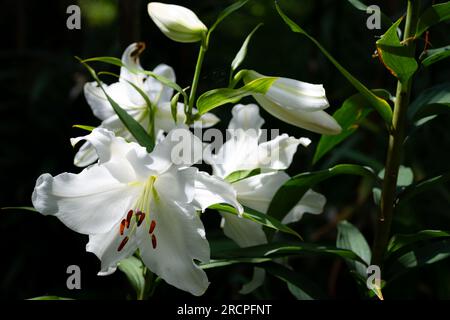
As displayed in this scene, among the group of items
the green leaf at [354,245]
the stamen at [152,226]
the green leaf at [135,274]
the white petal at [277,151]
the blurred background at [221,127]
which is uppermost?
the white petal at [277,151]

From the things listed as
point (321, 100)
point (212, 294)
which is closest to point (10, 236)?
point (212, 294)

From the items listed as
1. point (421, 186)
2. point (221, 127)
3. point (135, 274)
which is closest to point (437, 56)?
point (421, 186)

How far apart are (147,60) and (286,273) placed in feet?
3.89

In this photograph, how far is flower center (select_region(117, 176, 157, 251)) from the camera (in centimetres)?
75

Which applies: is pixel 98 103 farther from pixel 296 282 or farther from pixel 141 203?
pixel 296 282

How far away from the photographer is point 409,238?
80 cm

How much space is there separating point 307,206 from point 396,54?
269mm

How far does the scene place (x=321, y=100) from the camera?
73cm

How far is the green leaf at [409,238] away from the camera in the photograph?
763 millimetres

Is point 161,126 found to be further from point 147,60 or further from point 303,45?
point 303,45

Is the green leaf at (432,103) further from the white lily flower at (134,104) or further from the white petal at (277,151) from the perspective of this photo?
the white lily flower at (134,104)

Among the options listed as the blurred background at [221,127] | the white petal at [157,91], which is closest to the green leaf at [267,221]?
the white petal at [157,91]

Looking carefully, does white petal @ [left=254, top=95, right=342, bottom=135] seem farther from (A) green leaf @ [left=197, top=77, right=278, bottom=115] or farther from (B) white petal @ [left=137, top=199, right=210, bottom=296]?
(B) white petal @ [left=137, top=199, right=210, bottom=296]

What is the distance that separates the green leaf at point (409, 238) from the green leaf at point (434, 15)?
9.5 inches
